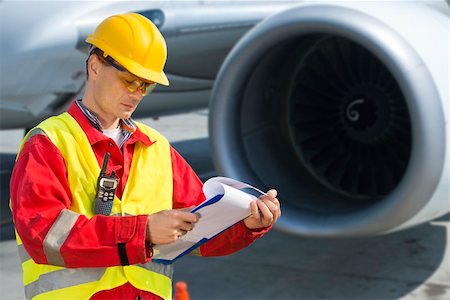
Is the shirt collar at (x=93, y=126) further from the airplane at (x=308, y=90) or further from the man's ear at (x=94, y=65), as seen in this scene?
the airplane at (x=308, y=90)

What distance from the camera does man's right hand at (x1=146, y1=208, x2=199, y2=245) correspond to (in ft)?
4.59

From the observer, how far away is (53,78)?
5441mm

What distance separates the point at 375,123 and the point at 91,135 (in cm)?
302

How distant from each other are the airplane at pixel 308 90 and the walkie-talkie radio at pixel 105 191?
2.19 meters

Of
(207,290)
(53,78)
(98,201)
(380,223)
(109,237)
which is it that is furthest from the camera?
(53,78)

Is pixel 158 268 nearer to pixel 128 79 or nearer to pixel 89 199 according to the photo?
pixel 89 199

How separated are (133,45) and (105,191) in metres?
0.31

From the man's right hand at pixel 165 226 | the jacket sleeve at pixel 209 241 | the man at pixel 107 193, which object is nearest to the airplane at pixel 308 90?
the jacket sleeve at pixel 209 241

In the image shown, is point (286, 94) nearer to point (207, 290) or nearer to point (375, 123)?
point (375, 123)

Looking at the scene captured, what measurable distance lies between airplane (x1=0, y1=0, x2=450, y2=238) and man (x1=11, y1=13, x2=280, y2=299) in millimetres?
2013

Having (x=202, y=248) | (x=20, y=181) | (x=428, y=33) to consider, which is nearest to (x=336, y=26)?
(x=428, y=33)

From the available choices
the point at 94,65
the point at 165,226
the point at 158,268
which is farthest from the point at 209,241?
the point at 94,65

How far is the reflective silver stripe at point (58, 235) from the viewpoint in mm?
1432

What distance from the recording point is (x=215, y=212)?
152 centimetres
